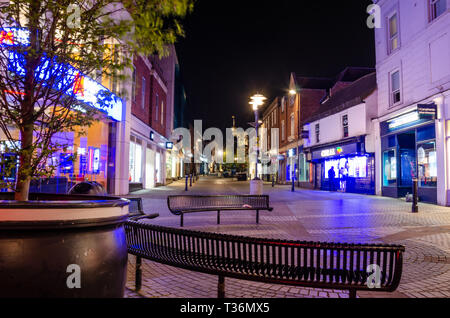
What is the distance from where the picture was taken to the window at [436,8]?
43.7 ft

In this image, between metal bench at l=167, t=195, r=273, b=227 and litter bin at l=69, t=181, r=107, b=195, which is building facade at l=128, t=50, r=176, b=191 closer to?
metal bench at l=167, t=195, r=273, b=227

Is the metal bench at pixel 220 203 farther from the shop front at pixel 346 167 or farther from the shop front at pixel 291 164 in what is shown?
the shop front at pixel 291 164

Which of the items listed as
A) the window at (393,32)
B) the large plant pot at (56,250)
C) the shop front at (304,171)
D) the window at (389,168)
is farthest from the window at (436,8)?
the large plant pot at (56,250)

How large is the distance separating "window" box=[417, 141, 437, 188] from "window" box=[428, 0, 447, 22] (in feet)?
17.9

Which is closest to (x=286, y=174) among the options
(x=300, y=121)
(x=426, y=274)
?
(x=300, y=121)

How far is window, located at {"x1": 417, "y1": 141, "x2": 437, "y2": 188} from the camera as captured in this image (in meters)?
13.7

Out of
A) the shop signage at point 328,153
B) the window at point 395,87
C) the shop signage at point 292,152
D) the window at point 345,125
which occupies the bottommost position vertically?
the shop signage at point 328,153

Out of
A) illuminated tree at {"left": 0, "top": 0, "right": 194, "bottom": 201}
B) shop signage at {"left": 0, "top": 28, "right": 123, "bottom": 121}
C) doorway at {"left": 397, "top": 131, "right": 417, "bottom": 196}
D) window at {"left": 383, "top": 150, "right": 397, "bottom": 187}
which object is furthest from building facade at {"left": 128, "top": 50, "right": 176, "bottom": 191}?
doorway at {"left": 397, "top": 131, "right": 417, "bottom": 196}

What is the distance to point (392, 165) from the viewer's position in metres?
Answer: 17.4

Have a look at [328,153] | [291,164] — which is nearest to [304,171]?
[291,164]

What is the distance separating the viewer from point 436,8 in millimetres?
13695
